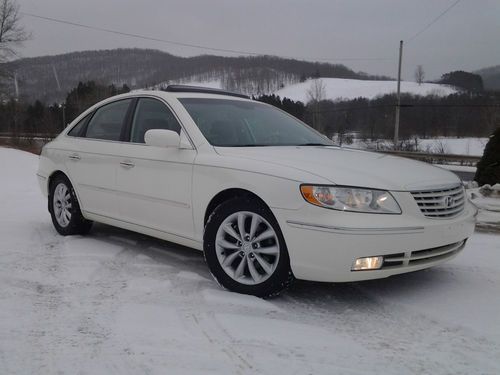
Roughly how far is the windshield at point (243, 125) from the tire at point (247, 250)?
2.29 feet

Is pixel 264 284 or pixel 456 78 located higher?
pixel 456 78

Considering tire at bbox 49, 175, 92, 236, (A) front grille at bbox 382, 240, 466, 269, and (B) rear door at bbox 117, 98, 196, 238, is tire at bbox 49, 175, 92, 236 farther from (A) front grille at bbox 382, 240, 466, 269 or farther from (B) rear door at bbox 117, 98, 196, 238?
(A) front grille at bbox 382, 240, 466, 269

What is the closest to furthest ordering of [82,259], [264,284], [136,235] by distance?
[264,284]
[82,259]
[136,235]

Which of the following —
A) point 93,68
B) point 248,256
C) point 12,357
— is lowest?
point 12,357

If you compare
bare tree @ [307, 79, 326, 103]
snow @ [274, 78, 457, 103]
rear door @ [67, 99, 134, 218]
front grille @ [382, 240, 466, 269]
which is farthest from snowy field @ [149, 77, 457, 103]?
front grille @ [382, 240, 466, 269]

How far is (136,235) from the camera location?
5160 millimetres

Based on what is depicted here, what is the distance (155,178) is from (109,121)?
1173 mm

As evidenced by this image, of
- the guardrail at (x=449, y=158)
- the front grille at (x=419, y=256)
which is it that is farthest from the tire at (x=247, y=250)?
the guardrail at (x=449, y=158)

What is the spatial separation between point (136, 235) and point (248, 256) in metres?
2.23

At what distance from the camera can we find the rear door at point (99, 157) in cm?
443

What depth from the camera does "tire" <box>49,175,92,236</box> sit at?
4.98 m

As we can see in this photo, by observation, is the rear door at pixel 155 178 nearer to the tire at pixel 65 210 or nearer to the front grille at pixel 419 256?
the tire at pixel 65 210

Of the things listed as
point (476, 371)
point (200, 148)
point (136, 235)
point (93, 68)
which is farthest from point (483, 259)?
point (93, 68)

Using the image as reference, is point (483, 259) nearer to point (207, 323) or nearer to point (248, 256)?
point (248, 256)
